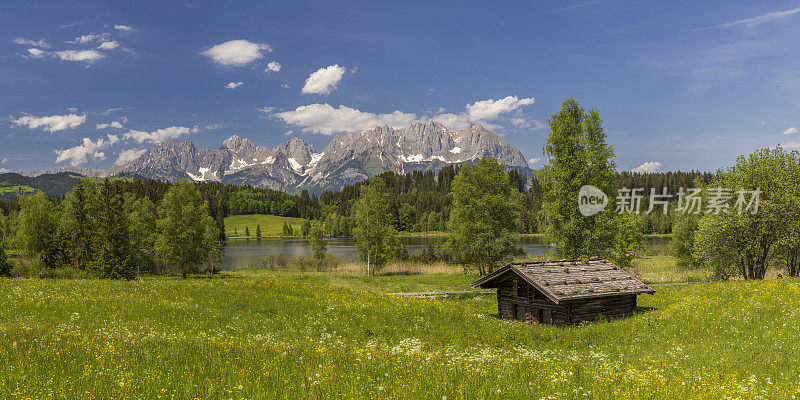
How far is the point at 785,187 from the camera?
39.6 m

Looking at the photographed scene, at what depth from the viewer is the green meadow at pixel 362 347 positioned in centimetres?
773

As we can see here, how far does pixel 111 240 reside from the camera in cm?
4766

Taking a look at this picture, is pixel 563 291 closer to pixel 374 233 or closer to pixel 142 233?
pixel 374 233

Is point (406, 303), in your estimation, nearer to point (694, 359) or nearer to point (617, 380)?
point (694, 359)

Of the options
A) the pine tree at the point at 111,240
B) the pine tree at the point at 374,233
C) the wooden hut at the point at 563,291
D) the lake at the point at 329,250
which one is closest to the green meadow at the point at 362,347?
the wooden hut at the point at 563,291

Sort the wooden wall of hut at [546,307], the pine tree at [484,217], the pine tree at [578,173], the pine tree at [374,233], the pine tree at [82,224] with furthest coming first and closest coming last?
1. the pine tree at [374,233]
2. the pine tree at [82,224]
3. the pine tree at [484,217]
4. the pine tree at [578,173]
5. the wooden wall of hut at [546,307]

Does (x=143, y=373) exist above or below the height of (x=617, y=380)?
above

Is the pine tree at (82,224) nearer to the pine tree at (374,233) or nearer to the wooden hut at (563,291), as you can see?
the pine tree at (374,233)

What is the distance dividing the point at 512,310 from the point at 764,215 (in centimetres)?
3051

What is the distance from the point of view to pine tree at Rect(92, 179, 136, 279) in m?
46.8

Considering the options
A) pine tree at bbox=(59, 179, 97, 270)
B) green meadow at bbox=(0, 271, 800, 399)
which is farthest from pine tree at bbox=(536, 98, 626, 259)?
pine tree at bbox=(59, 179, 97, 270)

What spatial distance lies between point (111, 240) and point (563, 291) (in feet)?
160

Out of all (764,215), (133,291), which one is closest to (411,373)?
(133,291)

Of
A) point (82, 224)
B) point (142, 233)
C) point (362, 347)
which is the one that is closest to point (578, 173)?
point (362, 347)
